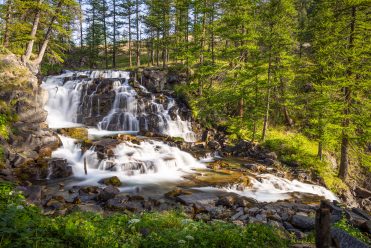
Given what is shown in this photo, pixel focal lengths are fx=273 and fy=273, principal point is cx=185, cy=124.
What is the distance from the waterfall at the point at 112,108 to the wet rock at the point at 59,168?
904 centimetres

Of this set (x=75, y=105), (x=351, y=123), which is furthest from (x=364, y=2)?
(x=75, y=105)

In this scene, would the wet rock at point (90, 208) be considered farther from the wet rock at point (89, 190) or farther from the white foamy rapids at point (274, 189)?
the white foamy rapids at point (274, 189)

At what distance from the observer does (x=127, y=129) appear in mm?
24406

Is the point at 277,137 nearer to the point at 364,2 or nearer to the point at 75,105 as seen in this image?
the point at 364,2

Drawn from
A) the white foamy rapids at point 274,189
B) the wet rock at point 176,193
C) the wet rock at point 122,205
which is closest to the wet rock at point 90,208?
the wet rock at point 122,205

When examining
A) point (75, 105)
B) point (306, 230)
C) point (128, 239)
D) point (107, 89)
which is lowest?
point (306, 230)

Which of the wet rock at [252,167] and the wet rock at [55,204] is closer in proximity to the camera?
the wet rock at [55,204]

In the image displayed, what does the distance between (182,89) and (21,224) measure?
2439 centimetres

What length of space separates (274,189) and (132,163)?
8295mm

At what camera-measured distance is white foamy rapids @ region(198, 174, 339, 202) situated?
14156mm

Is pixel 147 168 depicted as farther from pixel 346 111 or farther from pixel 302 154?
pixel 346 111

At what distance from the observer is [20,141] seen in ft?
50.6

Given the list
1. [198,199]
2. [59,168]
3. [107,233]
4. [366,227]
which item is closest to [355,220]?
[366,227]

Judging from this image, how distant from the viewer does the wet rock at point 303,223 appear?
30.0ft
